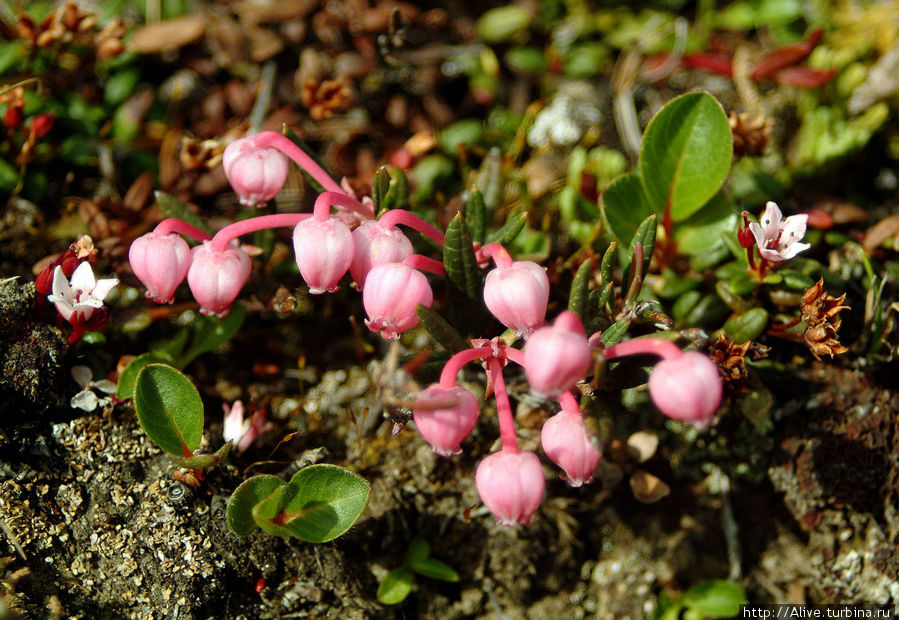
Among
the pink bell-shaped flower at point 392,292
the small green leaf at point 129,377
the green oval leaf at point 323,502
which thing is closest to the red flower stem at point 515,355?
the pink bell-shaped flower at point 392,292

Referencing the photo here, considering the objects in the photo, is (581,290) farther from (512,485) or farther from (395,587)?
(395,587)

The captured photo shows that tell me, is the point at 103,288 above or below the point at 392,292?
below

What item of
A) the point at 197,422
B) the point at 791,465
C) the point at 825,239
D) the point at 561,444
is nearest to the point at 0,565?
the point at 197,422

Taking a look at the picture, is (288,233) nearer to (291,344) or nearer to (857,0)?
(291,344)

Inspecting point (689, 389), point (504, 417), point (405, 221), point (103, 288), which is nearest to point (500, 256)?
point (405, 221)

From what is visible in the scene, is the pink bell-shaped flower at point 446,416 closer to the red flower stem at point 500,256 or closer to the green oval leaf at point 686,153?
the red flower stem at point 500,256

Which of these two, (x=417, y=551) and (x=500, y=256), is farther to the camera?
(x=417, y=551)
